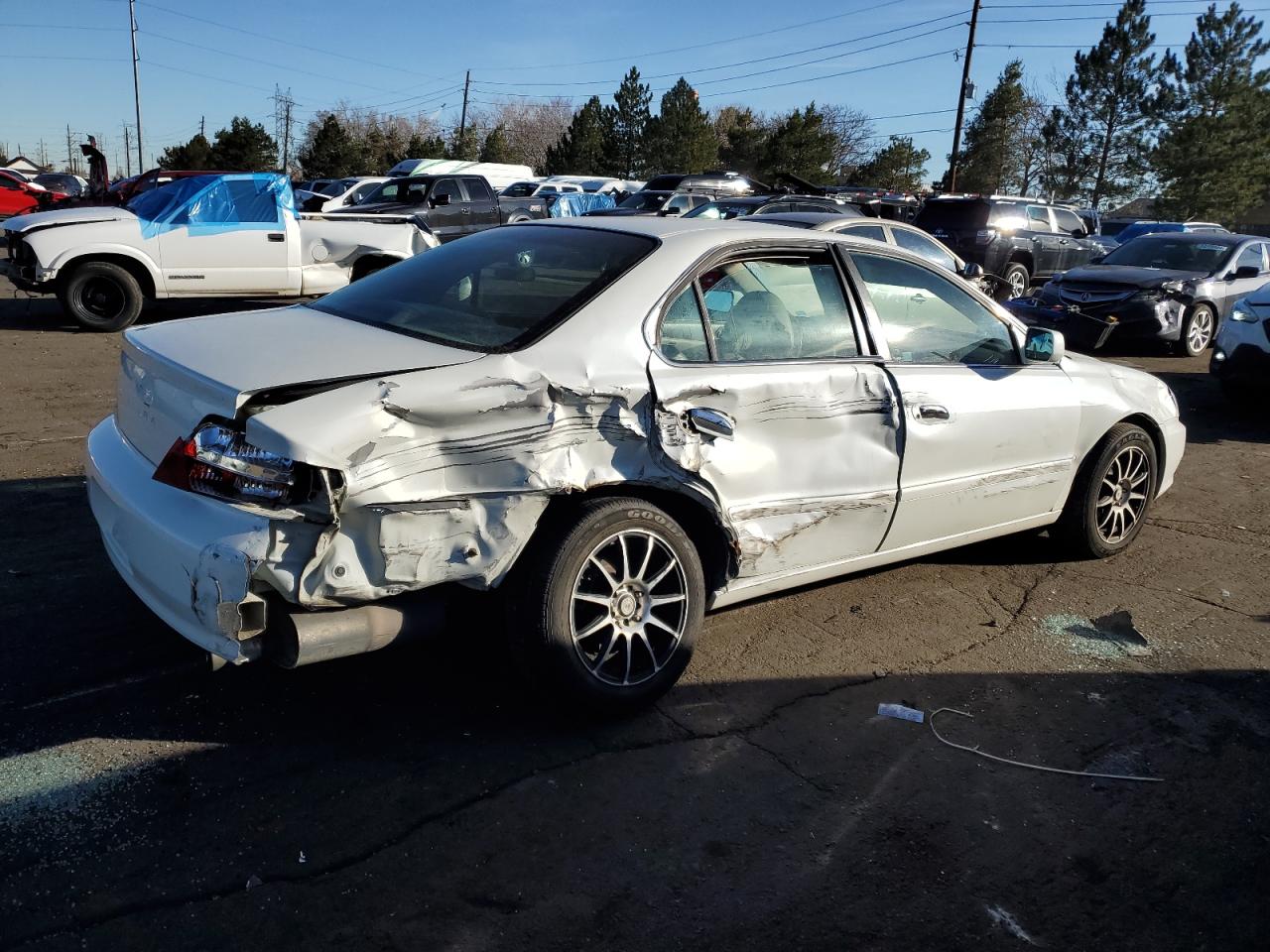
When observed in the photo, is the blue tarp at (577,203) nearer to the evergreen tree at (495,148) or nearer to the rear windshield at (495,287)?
the rear windshield at (495,287)

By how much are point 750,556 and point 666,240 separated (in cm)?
120

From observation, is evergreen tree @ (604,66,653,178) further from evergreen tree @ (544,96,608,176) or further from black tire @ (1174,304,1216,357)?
black tire @ (1174,304,1216,357)

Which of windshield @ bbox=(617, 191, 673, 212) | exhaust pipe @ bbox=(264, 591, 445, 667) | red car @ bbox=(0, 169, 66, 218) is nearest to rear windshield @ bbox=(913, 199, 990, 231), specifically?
windshield @ bbox=(617, 191, 673, 212)

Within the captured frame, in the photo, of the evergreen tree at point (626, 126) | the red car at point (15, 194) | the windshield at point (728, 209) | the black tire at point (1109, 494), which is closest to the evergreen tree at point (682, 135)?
the evergreen tree at point (626, 126)

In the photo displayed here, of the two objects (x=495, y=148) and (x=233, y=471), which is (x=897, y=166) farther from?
(x=233, y=471)

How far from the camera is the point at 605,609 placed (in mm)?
3293

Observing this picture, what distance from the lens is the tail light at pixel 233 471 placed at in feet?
9.02

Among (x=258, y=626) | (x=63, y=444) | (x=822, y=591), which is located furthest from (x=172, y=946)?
(x=63, y=444)

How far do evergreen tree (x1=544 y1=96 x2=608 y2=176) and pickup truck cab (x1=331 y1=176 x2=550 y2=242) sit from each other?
3803 centimetres

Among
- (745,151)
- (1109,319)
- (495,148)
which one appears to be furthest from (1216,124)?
(1109,319)

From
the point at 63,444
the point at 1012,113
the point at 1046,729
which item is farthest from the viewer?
the point at 1012,113

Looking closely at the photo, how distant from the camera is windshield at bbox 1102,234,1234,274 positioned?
13.0 meters

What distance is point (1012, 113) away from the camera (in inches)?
2222

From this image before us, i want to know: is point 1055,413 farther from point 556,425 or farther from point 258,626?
point 258,626
